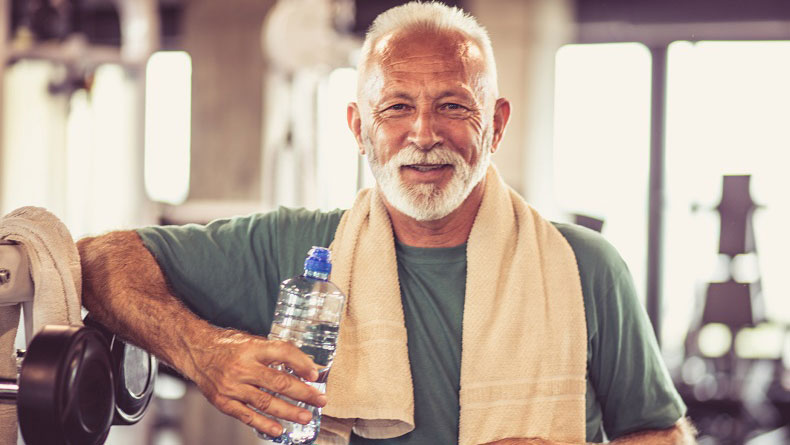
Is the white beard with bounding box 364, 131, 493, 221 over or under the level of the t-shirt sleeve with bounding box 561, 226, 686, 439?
over

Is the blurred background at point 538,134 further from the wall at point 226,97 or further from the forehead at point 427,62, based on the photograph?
the forehead at point 427,62

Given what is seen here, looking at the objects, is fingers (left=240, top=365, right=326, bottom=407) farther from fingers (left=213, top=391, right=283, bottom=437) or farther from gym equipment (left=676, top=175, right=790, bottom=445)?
gym equipment (left=676, top=175, right=790, bottom=445)

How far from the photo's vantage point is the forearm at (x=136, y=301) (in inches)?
51.9

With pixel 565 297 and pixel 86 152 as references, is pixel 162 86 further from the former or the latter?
pixel 565 297

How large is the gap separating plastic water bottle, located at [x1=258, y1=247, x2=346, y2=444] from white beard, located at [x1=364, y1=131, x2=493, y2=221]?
0.66ft

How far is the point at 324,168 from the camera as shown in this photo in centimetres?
591

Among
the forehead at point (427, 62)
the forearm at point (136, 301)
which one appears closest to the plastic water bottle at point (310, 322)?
the forearm at point (136, 301)

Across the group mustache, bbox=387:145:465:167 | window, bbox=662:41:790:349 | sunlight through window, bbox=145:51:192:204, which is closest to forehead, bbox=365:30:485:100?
mustache, bbox=387:145:465:167

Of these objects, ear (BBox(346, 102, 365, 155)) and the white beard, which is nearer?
the white beard

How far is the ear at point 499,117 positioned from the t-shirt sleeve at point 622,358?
298 mm

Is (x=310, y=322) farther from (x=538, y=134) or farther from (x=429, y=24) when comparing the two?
(x=538, y=134)

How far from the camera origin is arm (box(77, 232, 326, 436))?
3.71 feet

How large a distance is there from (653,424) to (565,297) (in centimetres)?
27

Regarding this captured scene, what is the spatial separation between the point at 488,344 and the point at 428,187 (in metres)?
0.29
